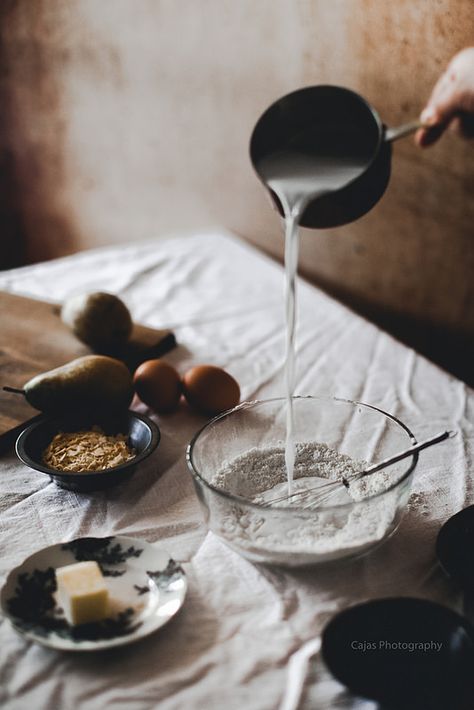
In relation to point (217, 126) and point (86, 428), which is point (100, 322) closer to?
point (86, 428)

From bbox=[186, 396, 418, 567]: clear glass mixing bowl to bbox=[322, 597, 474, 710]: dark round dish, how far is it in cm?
8

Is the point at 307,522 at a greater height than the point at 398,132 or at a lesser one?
lesser

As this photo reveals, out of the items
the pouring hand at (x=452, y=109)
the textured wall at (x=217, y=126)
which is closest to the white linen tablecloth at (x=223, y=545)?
the textured wall at (x=217, y=126)

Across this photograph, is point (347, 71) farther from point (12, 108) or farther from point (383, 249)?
point (12, 108)

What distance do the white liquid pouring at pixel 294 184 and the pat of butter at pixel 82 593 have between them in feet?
0.86

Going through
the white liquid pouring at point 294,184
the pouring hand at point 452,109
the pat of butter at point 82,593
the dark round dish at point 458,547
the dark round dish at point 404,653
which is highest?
the pouring hand at point 452,109

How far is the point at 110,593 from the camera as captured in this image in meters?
0.66

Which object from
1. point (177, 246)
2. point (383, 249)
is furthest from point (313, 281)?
point (177, 246)

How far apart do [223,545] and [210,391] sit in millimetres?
309

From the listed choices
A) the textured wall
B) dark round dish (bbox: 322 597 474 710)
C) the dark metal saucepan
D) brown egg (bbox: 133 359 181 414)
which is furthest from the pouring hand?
dark round dish (bbox: 322 597 474 710)

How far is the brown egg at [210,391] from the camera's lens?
1031mm

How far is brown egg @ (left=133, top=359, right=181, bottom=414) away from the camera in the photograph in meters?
1.03

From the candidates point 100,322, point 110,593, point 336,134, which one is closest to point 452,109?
point 336,134

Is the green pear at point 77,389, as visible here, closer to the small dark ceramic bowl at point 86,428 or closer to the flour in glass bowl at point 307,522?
the small dark ceramic bowl at point 86,428
